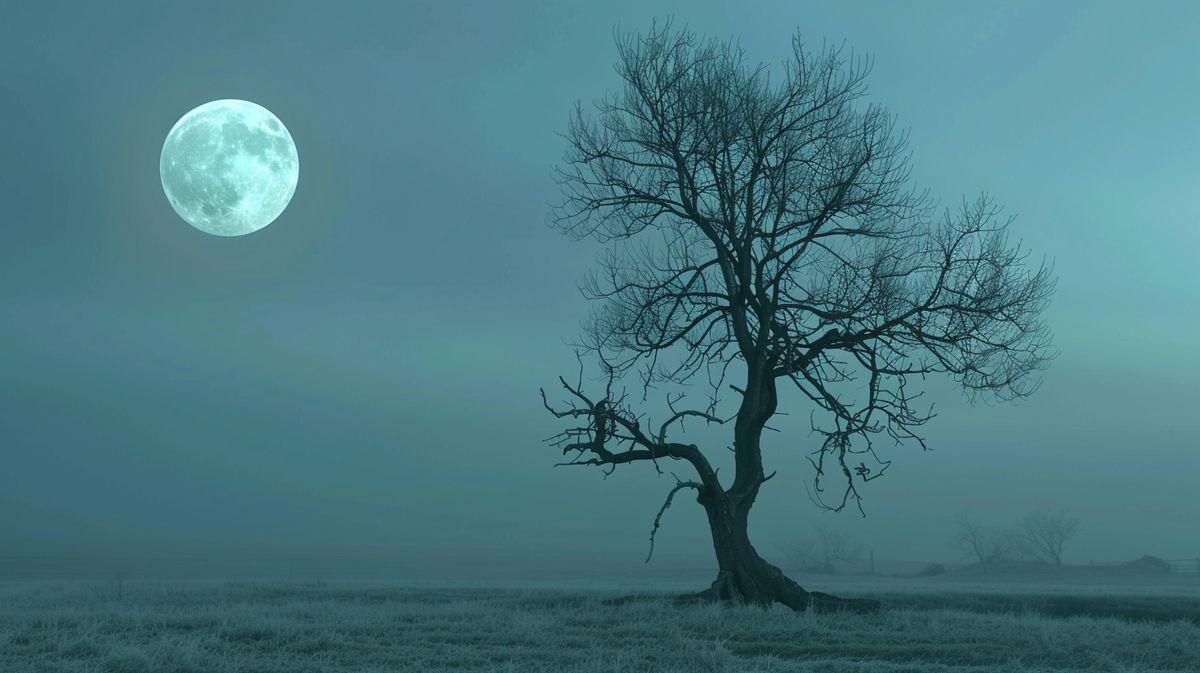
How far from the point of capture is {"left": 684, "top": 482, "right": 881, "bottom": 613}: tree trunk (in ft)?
55.3

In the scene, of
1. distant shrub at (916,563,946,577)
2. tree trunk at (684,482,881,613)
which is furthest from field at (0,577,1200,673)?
distant shrub at (916,563,946,577)

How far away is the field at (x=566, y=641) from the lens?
378 inches

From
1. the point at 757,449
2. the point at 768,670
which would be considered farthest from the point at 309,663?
the point at 757,449

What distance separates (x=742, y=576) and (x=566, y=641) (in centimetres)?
659

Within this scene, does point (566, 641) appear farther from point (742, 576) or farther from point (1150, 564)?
point (1150, 564)

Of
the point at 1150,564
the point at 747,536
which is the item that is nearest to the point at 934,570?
the point at 1150,564

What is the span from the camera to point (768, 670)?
942 centimetres

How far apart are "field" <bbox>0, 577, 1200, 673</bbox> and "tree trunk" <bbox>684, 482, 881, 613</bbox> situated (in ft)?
5.02

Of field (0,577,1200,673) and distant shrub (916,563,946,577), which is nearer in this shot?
field (0,577,1200,673)

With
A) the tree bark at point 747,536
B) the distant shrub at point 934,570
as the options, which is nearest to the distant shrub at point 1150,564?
the distant shrub at point 934,570

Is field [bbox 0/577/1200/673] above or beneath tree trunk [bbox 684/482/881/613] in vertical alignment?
beneath

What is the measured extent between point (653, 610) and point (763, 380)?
A: 520cm

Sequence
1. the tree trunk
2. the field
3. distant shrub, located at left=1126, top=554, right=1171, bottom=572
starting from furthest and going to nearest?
distant shrub, located at left=1126, top=554, right=1171, bottom=572 → the tree trunk → the field

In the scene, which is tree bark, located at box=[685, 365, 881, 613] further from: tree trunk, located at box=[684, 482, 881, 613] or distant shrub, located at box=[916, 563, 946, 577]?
distant shrub, located at box=[916, 563, 946, 577]
